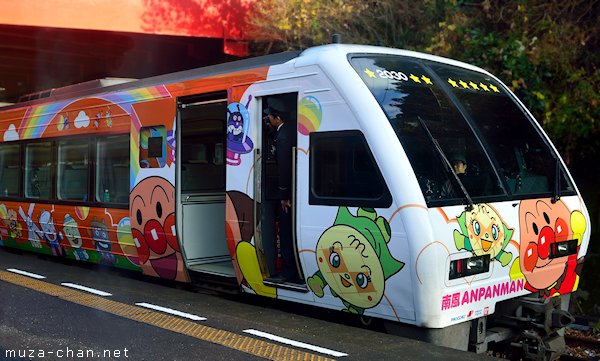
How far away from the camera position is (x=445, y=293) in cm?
509

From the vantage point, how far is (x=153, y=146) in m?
7.53

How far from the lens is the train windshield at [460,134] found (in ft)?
17.6

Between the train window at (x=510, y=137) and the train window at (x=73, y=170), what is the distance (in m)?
4.90

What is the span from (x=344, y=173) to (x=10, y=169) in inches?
283

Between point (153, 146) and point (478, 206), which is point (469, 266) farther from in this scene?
point (153, 146)

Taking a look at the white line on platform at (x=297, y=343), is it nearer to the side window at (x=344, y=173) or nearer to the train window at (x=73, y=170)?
the side window at (x=344, y=173)

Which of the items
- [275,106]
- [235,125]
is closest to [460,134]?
[275,106]

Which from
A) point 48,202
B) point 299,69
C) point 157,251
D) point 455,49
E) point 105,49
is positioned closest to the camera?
point 299,69

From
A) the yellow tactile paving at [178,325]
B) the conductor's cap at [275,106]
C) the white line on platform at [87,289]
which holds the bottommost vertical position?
the white line on platform at [87,289]

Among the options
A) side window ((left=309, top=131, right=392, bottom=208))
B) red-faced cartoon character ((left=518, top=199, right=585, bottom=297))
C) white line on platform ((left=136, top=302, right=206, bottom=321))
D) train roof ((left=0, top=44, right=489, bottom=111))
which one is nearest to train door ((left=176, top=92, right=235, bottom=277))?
train roof ((left=0, top=44, right=489, bottom=111))

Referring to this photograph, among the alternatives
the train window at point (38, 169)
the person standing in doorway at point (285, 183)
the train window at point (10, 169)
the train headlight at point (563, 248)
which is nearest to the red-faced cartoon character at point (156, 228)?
the person standing in doorway at point (285, 183)

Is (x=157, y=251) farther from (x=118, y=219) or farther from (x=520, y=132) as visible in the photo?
(x=520, y=132)

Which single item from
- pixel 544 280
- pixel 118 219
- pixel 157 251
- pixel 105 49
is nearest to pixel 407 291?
pixel 544 280

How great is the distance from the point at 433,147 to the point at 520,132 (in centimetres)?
139
